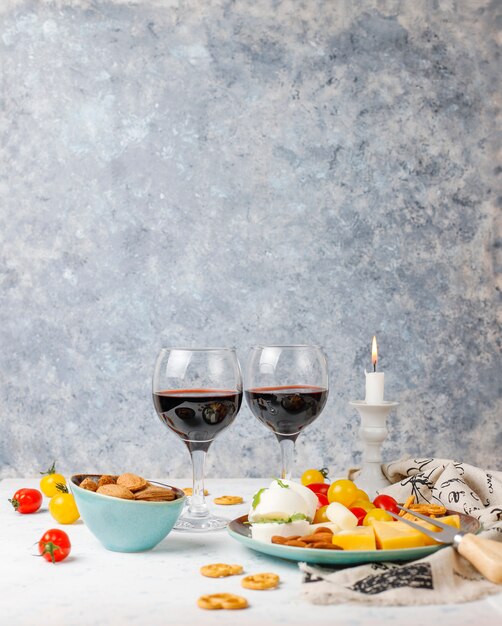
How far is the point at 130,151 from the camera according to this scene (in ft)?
5.76

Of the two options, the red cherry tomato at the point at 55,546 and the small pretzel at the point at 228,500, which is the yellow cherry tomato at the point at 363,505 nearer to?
the small pretzel at the point at 228,500

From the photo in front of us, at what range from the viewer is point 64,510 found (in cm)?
112

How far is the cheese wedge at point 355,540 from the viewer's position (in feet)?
2.80

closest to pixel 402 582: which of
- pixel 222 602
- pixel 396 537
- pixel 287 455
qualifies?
pixel 396 537

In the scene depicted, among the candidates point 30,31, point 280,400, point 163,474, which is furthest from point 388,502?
point 30,31

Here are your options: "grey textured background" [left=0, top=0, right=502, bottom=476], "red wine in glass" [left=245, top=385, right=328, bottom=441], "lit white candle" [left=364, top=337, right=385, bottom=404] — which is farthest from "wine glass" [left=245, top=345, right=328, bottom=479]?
"grey textured background" [left=0, top=0, right=502, bottom=476]

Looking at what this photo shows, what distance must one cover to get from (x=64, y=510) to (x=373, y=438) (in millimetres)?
521

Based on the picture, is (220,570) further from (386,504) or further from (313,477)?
(313,477)

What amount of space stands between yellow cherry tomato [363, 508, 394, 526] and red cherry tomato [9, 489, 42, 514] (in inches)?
21.0

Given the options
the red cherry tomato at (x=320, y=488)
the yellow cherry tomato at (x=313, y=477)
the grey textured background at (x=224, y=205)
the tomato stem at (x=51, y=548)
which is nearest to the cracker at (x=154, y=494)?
the tomato stem at (x=51, y=548)

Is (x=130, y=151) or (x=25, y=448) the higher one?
(x=130, y=151)

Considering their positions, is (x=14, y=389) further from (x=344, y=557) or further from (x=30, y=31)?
(x=344, y=557)

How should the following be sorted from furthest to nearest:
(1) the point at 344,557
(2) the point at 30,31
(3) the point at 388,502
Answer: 1. (2) the point at 30,31
2. (3) the point at 388,502
3. (1) the point at 344,557

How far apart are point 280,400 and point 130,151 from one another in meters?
0.87
